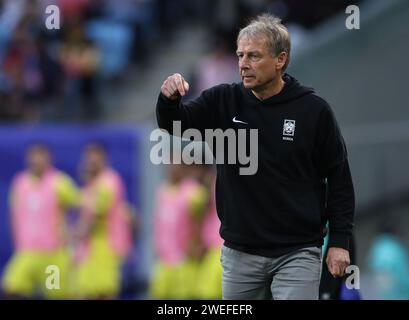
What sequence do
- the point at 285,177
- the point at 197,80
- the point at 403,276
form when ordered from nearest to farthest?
the point at 285,177, the point at 403,276, the point at 197,80

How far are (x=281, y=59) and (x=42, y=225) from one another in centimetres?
782

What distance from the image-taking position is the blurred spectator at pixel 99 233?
45.1ft

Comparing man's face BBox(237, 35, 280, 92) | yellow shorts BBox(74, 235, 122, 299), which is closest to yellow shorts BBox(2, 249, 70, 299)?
yellow shorts BBox(74, 235, 122, 299)

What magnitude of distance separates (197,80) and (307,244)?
9006 millimetres

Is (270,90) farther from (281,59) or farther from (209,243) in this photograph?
(209,243)

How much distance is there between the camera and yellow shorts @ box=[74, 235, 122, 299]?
13.9 metres

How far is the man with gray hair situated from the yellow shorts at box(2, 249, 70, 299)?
7060 mm

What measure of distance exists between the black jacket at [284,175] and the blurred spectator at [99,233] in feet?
23.5

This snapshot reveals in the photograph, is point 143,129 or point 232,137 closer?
point 232,137

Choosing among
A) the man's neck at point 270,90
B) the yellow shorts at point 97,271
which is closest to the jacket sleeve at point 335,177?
the man's neck at point 270,90

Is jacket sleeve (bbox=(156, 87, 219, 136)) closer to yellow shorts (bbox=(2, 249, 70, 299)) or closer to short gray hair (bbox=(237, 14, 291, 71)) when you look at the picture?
short gray hair (bbox=(237, 14, 291, 71))
